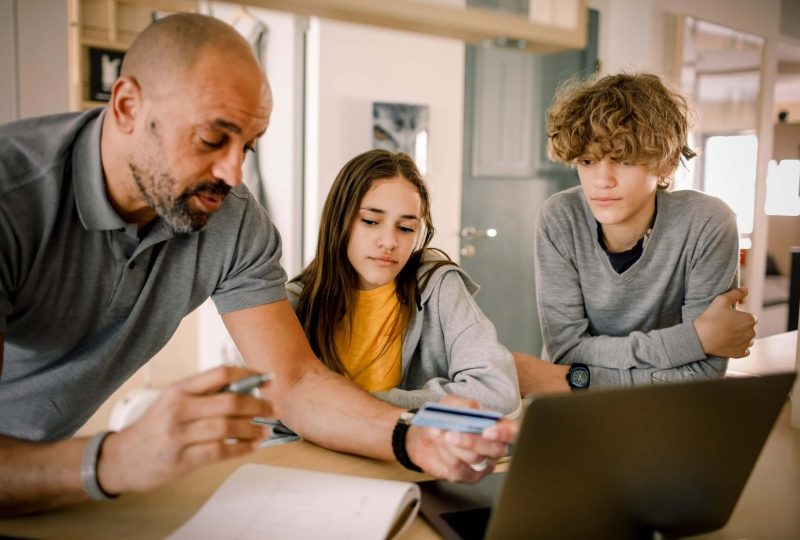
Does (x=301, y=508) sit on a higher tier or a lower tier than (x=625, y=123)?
lower

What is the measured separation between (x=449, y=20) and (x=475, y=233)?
151cm

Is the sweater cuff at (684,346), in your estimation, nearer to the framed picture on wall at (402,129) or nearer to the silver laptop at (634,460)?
the silver laptop at (634,460)

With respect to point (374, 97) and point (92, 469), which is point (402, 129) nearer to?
point (374, 97)

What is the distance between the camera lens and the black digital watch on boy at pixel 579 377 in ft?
4.91

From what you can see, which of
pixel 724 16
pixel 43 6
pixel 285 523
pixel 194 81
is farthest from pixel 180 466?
pixel 724 16

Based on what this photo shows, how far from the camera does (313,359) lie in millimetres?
1245

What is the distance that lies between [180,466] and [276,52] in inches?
124

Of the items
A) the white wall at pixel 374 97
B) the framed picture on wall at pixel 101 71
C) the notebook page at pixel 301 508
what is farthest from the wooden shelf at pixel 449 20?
the framed picture on wall at pixel 101 71

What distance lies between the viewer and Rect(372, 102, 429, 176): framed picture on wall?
11.8ft

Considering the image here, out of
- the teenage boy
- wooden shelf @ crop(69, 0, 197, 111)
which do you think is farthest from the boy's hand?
wooden shelf @ crop(69, 0, 197, 111)

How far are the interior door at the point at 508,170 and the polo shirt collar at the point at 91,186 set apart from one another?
2486 millimetres

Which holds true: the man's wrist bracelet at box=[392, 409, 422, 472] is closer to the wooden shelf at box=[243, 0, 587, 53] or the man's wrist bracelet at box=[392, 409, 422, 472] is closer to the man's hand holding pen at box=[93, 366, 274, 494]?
the man's hand holding pen at box=[93, 366, 274, 494]

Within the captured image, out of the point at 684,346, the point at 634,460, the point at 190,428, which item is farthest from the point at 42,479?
the point at 684,346

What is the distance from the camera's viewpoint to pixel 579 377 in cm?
150
